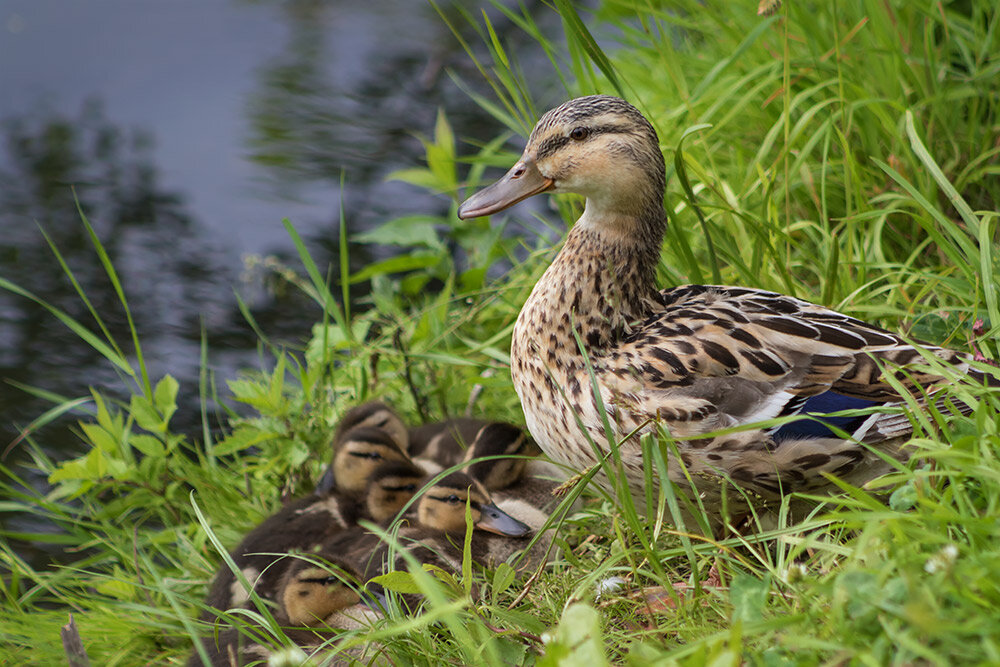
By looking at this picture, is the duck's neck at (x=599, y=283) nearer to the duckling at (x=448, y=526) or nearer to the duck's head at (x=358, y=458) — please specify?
the duckling at (x=448, y=526)

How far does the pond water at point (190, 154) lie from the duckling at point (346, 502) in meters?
1.14

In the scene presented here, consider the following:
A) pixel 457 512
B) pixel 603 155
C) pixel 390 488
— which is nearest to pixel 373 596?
pixel 457 512

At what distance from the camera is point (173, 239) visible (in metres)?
4.97

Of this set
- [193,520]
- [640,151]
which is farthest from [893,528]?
[193,520]

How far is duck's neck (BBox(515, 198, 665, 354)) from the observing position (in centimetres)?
246

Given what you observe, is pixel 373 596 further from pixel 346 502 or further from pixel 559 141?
pixel 559 141

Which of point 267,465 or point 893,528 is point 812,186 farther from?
point 267,465

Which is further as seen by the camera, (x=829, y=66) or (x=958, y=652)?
(x=829, y=66)

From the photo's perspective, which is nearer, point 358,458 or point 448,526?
point 448,526

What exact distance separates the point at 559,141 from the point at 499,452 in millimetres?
951

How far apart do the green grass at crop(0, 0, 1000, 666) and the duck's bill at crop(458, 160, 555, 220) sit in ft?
1.07

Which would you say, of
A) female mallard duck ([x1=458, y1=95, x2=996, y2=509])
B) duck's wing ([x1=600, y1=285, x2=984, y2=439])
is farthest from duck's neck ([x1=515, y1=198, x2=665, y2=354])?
duck's wing ([x1=600, y1=285, x2=984, y2=439])

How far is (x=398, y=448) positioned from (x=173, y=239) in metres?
2.48

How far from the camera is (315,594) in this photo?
2.38 metres
